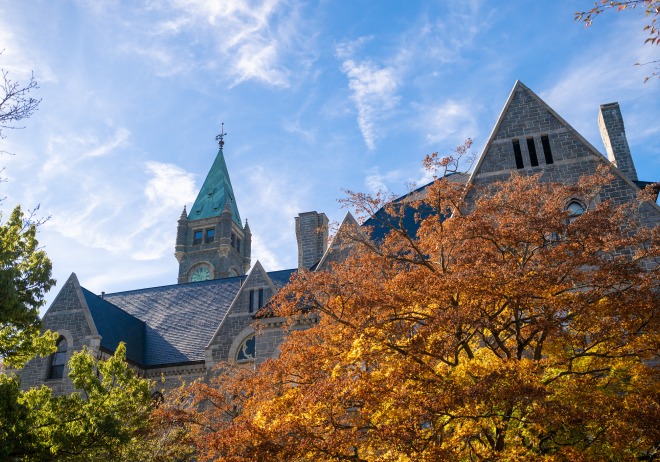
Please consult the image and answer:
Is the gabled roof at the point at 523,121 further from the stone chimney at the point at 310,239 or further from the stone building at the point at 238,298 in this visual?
the stone chimney at the point at 310,239

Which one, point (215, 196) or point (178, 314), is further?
point (215, 196)

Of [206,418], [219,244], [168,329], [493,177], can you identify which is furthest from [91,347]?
[219,244]

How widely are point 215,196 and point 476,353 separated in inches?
2479

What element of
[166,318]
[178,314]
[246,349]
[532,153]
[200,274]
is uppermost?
[200,274]

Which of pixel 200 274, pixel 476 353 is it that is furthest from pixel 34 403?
pixel 200 274

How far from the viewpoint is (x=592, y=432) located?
11023mm

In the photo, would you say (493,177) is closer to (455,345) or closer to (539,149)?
(539,149)

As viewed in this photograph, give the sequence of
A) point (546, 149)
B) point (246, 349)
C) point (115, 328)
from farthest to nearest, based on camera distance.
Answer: point (115, 328), point (246, 349), point (546, 149)

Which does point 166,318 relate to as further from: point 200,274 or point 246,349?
point 200,274

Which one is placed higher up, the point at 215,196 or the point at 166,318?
the point at 215,196

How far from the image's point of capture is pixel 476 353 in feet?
43.4

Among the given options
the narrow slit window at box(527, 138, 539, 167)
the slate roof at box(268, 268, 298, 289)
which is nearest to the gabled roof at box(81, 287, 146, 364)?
the slate roof at box(268, 268, 298, 289)

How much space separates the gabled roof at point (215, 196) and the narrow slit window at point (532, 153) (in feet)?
175

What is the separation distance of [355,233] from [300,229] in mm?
13403
